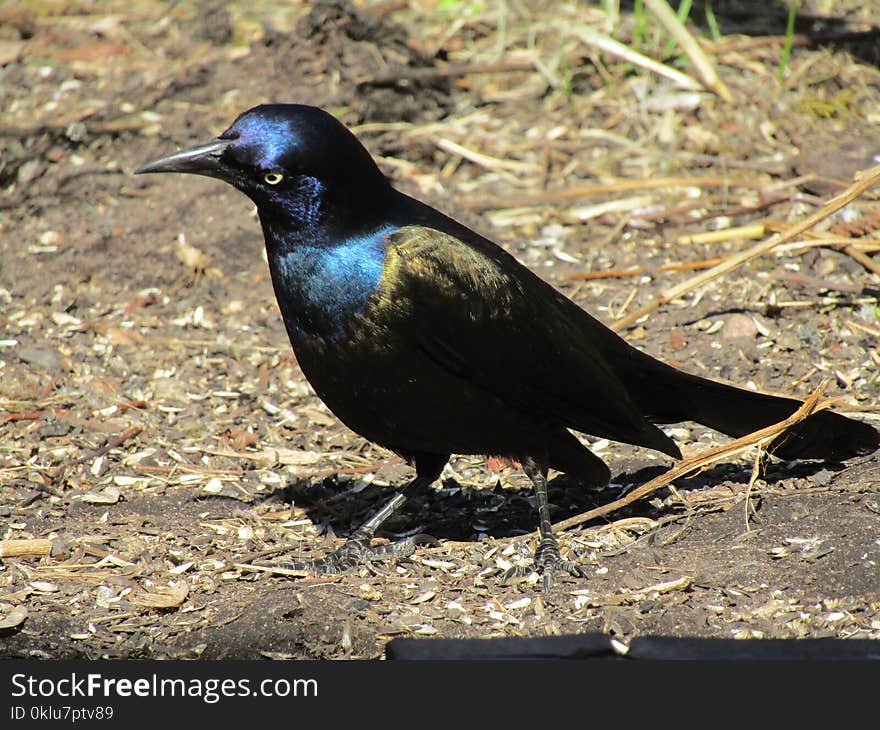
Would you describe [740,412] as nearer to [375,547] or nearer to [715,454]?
[715,454]

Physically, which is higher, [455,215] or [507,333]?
[507,333]

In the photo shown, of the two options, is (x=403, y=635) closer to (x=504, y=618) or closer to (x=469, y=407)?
(x=504, y=618)

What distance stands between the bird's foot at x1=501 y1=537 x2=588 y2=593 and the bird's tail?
699mm

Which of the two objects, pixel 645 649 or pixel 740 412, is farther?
pixel 740 412

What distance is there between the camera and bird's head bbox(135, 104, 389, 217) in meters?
3.71

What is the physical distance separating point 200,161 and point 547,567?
5.33 feet

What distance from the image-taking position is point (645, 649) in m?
3.24

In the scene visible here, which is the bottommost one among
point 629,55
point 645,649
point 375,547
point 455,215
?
point 375,547

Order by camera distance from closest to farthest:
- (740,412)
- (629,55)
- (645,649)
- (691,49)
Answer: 1. (645,649)
2. (740,412)
3. (691,49)
4. (629,55)

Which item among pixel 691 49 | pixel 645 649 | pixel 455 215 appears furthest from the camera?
pixel 691 49

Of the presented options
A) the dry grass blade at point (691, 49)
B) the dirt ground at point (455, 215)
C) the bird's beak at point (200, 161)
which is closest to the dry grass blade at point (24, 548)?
the dirt ground at point (455, 215)

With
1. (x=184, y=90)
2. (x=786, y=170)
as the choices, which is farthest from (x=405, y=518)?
(x=184, y=90)

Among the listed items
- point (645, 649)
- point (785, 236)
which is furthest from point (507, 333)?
point (785, 236)

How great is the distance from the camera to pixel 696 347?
17.8 ft
